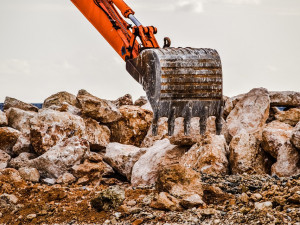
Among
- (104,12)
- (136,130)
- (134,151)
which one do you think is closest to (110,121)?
(136,130)

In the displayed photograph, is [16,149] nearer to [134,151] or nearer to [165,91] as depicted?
[134,151]

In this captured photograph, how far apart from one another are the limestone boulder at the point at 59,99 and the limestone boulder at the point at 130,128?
1517mm

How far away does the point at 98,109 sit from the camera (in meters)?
7.53

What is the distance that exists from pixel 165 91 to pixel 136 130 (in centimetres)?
392

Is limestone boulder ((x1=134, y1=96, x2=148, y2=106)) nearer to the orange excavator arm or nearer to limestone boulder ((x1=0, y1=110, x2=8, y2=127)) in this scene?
limestone boulder ((x1=0, y1=110, x2=8, y2=127))

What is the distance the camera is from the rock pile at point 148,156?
4281mm

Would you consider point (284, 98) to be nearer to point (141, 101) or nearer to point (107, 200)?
point (141, 101)

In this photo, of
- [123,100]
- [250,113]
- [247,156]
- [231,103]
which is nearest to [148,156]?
[247,156]

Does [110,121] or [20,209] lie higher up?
[110,121]

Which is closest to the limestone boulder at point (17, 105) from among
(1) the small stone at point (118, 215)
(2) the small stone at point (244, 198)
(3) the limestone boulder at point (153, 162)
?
(3) the limestone boulder at point (153, 162)

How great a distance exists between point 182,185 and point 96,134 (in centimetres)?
333

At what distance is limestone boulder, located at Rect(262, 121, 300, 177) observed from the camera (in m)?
5.27

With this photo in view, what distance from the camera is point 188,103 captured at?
164 inches

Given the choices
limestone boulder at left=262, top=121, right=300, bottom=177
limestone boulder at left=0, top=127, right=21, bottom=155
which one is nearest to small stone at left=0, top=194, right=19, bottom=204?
limestone boulder at left=0, top=127, right=21, bottom=155
